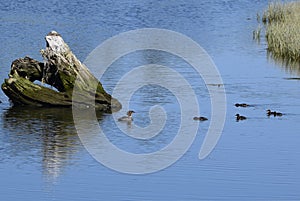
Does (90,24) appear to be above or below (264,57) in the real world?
above

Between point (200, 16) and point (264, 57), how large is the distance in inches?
649

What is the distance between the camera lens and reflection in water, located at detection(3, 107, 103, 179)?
1595 centimetres

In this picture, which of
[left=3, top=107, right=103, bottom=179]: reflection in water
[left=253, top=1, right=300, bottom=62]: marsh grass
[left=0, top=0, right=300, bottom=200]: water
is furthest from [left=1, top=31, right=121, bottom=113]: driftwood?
[left=253, top=1, right=300, bottom=62]: marsh grass

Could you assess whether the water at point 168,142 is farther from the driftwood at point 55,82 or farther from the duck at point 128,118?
the driftwood at point 55,82

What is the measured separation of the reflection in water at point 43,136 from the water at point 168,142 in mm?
18

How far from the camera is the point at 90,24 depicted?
42.0m

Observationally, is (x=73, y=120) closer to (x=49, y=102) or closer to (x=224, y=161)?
(x=49, y=102)

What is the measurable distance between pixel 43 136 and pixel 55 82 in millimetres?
3369

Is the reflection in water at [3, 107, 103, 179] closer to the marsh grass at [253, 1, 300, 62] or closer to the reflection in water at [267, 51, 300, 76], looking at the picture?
the reflection in water at [267, 51, 300, 76]

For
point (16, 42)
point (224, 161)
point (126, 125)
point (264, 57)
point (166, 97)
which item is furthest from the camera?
point (16, 42)

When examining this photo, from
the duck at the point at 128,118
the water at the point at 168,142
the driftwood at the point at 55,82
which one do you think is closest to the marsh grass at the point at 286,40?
the water at the point at 168,142

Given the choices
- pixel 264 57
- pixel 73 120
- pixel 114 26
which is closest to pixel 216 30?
pixel 114 26

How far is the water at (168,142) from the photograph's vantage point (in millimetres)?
13906

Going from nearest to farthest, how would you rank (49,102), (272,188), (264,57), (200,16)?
1. (272,188)
2. (49,102)
3. (264,57)
4. (200,16)
